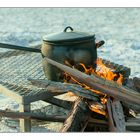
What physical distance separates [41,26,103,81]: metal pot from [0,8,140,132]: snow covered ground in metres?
1.86

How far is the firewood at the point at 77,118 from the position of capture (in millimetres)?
3902

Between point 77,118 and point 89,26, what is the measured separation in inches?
239

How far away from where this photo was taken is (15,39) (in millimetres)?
8906

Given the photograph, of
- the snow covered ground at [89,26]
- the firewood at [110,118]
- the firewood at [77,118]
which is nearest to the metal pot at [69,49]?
the firewood at [77,118]

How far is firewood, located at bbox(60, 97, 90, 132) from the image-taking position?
3.90 meters

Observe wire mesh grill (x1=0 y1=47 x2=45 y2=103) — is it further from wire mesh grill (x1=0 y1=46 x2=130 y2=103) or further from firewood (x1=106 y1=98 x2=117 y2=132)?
firewood (x1=106 y1=98 x2=117 y2=132)

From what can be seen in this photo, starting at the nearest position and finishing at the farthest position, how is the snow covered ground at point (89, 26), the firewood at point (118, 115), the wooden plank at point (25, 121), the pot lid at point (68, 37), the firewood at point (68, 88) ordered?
the firewood at point (118, 115), the firewood at point (68, 88), the wooden plank at point (25, 121), the pot lid at point (68, 37), the snow covered ground at point (89, 26)

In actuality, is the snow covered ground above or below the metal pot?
below

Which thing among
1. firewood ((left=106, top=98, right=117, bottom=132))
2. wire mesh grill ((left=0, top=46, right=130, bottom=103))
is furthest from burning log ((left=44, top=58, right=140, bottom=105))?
wire mesh grill ((left=0, top=46, right=130, bottom=103))

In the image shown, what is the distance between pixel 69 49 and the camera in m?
4.67

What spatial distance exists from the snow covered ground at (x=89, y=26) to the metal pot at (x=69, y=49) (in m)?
1.86

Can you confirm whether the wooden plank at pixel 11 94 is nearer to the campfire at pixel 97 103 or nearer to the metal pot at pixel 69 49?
the campfire at pixel 97 103
